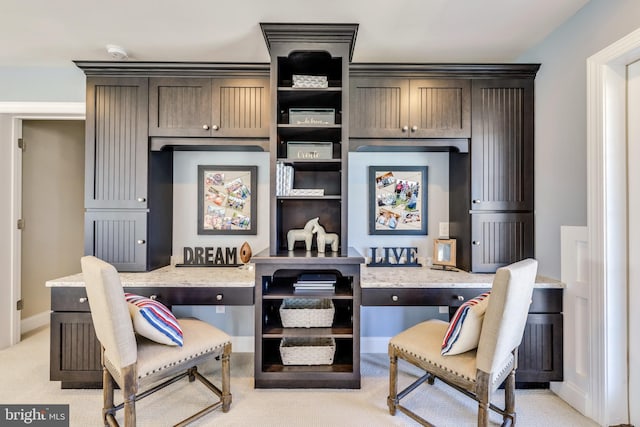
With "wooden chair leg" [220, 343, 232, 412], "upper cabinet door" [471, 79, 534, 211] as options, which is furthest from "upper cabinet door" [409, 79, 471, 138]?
"wooden chair leg" [220, 343, 232, 412]

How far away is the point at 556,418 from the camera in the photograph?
1.91m

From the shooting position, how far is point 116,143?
2.45 meters

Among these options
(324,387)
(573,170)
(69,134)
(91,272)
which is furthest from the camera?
(69,134)

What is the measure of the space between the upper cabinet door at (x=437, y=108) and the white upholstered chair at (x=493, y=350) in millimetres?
1194

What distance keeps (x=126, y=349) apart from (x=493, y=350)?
5.82 ft

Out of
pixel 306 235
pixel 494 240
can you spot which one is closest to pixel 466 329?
pixel 494 240

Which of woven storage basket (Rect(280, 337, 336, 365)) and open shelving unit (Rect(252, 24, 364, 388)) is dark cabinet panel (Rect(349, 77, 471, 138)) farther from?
woven storage basket (Rect(280, 337, 336, 365))

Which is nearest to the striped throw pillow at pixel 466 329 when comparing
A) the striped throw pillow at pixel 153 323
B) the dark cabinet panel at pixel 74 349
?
the striped throw pillow at pixel 153 323

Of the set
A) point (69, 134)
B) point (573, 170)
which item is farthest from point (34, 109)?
point (573, 170)

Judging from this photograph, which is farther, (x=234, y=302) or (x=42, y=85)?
(x=42, y=85)

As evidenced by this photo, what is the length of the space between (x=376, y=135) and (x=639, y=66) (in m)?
1.50

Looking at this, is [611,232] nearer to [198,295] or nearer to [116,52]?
[198,295]

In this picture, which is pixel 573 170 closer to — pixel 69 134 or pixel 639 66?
pixel 639 66

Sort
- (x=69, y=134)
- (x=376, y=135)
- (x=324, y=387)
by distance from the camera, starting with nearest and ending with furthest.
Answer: (x=324, y=387), (x=376, y=135), (x=69, y=134)
